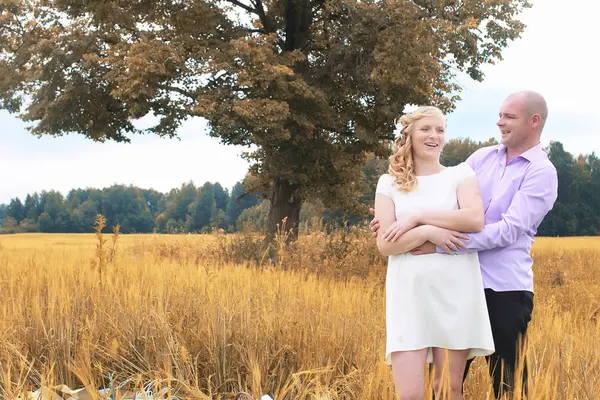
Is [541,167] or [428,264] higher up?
[541,167]

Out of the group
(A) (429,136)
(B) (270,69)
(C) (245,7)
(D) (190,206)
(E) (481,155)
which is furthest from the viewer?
(D) (190,206)

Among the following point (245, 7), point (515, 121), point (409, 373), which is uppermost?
point (245, 7)

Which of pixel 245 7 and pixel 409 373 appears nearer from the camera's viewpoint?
pixel 409 373

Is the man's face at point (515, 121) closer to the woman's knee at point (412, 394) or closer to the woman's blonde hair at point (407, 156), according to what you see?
the woman's blonde hair at point (407, 156)

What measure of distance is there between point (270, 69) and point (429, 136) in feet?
33.4

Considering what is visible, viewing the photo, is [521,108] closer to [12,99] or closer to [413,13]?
[413,13]

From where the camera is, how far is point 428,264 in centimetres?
286

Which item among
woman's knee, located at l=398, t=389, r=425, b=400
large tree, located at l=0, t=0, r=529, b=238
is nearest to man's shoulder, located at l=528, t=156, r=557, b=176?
woman's knee, located at l=398, t=389, r=425, b=400

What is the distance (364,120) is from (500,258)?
12.8 meters

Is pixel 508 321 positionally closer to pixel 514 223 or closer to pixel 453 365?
pixel 453 365

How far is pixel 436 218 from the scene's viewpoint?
290 cm

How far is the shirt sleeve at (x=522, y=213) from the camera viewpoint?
2936 millimetres

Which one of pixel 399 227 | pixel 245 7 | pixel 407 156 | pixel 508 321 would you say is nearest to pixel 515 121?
pixel 407 156

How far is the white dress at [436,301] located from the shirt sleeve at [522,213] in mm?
125
